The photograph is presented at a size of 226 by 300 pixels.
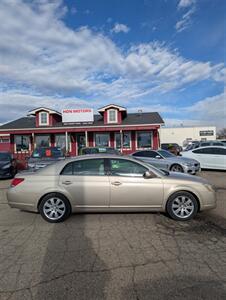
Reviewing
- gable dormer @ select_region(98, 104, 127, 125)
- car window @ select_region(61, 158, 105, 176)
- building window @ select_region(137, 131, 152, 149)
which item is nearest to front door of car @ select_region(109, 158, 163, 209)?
car window @ select_region(61, 158, 105, 176)

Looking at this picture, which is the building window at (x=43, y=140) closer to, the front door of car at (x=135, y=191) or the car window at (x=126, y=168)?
the car window at (x=126, y=168)

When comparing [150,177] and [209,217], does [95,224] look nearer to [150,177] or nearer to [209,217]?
[150,177]

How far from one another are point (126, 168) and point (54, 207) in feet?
6.02

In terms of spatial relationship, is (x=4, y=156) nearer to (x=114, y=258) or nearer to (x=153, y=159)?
(x=153, y=159)

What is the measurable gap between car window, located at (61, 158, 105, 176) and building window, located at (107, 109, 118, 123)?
18721mm

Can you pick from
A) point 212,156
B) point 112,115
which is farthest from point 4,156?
point 212,156

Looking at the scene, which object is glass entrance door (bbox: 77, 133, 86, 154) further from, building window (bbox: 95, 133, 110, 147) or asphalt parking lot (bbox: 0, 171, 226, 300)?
asphalt parking lot (bbox: 0, 171, 226, 300)

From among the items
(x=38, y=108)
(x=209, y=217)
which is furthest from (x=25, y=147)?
(x=209, y=217)

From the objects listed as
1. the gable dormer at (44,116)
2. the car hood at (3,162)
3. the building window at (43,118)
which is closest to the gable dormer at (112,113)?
the gable dormer at (44,116)

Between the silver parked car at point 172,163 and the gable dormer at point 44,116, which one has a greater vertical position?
the gable dormer at point 44,116

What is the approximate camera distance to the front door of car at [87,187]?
5.57 m

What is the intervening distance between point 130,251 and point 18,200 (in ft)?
9.72

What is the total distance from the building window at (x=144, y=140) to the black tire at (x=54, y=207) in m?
18.8

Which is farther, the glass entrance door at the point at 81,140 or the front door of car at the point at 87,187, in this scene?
the glass entrance door at the point at 81,140
